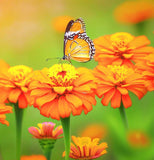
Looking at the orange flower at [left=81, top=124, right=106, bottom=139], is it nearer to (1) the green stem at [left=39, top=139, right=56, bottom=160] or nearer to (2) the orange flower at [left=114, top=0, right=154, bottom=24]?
(1) the green stem at [left=39, top=139, right=56, bottom=160]

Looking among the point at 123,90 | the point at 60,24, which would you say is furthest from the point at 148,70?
the point at 60,24

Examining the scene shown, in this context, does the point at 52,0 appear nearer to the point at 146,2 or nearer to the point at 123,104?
A: the point at 146,2

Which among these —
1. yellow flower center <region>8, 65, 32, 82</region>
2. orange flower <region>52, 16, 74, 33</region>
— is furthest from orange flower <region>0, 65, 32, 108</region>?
orange flower <region>52, 16, 74, 33</region>

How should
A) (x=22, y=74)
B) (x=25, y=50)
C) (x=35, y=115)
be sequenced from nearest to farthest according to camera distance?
(x=22, y=74) < (x=35, y=115) < (x=25, y=50)

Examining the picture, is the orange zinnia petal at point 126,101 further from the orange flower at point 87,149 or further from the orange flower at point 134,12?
the orange flower at point 134,12

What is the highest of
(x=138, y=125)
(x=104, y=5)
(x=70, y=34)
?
(x=104, y=5)

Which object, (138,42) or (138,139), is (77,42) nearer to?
(138,42)

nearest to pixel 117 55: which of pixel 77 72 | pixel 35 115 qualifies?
pixel 77 72
